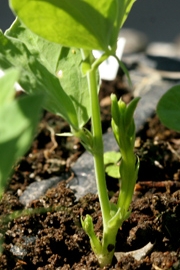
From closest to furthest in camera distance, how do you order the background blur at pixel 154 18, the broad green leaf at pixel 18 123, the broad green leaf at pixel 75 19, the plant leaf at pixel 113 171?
the broad green leaf at pixel 18 123 < the broad green leaf at pixel 75 19 < the plant leaf at pixel 113 171 < the background blur at pixel 154 18

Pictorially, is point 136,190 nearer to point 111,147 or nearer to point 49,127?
point 111,147

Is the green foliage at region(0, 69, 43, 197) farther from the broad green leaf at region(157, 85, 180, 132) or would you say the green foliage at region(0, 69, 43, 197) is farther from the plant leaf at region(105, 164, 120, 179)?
the plant leaf at region(105, 164, 120, 179)

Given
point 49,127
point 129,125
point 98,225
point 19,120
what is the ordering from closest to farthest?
point 19,120, point 129,125, point 98,225, point 49,127

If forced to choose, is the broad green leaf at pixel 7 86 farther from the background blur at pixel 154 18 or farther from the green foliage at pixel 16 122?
the background blur at pixel 154 18

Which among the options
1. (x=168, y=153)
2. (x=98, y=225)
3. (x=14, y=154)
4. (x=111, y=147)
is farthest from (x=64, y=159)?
(x=14, y=154)

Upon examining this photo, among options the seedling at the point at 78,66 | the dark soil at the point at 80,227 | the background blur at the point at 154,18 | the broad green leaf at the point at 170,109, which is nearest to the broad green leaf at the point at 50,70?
the seedling at the point at 78,66

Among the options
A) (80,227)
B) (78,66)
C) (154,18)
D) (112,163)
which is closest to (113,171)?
(112,163)
